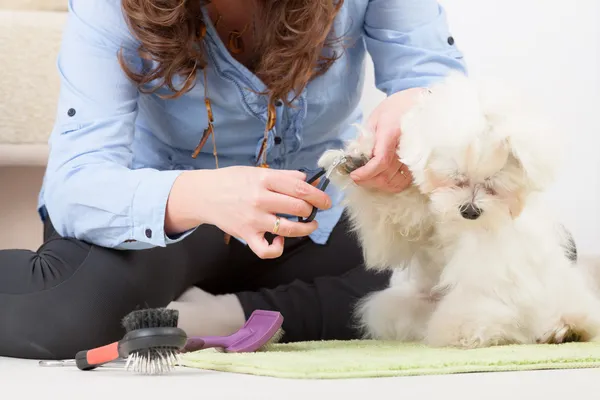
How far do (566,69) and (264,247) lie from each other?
141cm

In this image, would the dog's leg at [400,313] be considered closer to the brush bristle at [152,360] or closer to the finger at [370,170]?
the finger at [370,170]

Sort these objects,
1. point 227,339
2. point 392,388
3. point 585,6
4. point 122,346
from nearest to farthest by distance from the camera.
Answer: point 392,388 → point 122,346 → point 227,339 → point 585,6

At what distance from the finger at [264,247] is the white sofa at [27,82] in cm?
110

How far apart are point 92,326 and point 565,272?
64 cm

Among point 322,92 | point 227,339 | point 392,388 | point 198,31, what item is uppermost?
point 198,31

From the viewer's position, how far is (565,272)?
3.37 ft

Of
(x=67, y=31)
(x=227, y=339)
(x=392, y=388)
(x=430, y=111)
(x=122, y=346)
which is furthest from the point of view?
(x=67, y=31)

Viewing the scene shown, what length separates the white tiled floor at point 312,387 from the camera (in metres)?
0.71

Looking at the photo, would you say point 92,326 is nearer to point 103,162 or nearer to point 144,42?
point 103,162

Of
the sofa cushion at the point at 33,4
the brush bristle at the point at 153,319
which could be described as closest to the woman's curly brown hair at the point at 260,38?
A: the brush bristle at the point at 153,319

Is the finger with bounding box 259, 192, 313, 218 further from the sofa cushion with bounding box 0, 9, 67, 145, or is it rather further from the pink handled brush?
the sofa cushion with bounding box 0, 9, 67, 145

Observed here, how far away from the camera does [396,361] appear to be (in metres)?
0.86

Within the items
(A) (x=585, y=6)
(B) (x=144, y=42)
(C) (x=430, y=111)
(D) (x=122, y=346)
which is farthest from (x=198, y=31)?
(A) (x=585, y=6)

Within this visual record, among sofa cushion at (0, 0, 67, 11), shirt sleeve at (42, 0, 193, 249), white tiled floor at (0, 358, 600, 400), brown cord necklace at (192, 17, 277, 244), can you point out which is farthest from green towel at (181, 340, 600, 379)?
sofa cushion at (0, 0, 67, 11)
